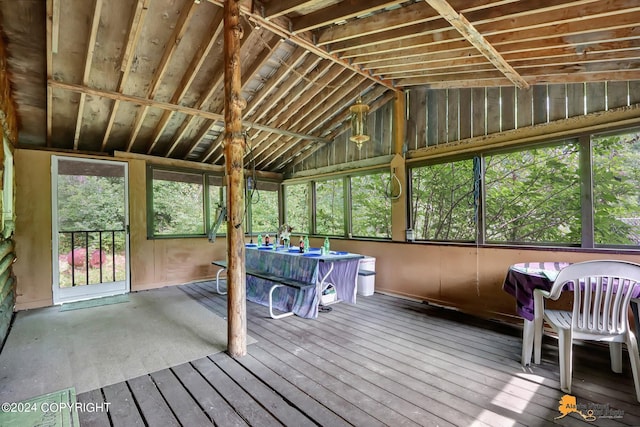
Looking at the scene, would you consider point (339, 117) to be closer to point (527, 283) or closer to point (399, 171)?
point (399, 171)

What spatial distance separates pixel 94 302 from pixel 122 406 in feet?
10.9

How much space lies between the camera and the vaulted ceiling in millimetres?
2560

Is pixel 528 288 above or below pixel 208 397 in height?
above

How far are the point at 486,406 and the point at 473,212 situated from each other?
268 cm

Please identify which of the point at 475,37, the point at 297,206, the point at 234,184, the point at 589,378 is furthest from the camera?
the point at 297,206

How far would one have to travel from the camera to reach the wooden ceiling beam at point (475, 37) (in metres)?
2.34

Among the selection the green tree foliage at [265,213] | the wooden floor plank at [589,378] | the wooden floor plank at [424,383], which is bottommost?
the wooden floor plank at [589,378]

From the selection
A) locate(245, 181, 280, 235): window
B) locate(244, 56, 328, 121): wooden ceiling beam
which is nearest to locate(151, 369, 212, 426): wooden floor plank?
locate(244, 56, 328, 121): wooden ceiling beam

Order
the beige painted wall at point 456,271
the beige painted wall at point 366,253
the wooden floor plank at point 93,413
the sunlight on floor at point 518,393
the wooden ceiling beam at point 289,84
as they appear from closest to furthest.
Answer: the wooden floor plank at point 93,413
the sunlight on floor at point 518,393
the beige painted wall at point 456,271
the beige painted wall at point 366,253
the wooden ceiling beam at point 289,84

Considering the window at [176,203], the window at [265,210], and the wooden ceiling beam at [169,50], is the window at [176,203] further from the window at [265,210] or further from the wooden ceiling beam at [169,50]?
the wooden ceiling beam at [169,50]

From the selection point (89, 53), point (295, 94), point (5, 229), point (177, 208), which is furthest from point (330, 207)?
point (5, 229)

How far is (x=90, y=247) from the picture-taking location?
→ 5.02 m

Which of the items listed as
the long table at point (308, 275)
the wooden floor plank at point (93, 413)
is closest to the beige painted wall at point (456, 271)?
the long table at point (308, 275)

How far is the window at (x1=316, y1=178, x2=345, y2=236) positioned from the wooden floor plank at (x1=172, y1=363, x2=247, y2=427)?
3.91 metres
